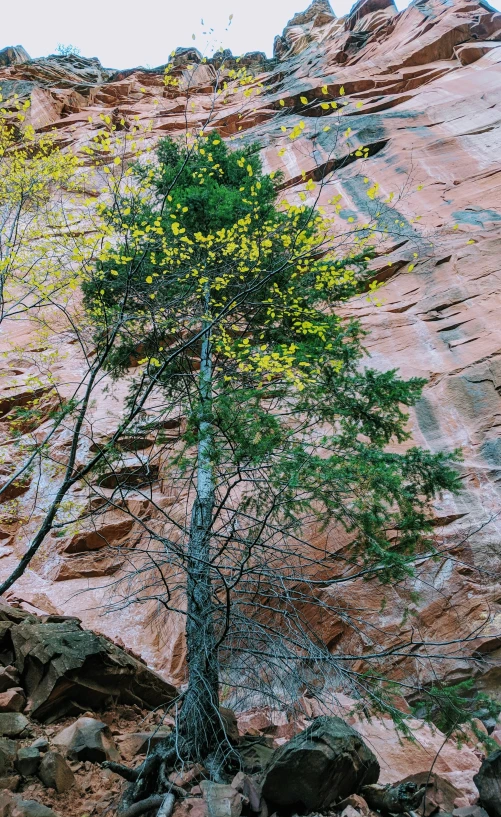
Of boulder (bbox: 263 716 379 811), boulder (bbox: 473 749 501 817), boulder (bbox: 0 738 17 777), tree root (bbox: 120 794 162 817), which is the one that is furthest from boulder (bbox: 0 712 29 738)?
boulder (bbox: 473 749 501 817)

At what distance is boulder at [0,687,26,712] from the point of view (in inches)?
235

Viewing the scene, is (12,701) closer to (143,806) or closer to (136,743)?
(136,743)

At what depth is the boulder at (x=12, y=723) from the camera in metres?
5.64

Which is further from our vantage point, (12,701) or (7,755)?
(12,701)

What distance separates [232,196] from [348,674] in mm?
8613

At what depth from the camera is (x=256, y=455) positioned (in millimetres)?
5121

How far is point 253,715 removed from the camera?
7.52m

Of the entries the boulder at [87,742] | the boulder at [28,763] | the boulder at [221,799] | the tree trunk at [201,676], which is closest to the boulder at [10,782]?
the boulder at [28,763]

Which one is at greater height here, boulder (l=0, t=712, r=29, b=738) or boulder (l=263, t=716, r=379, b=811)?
boulder (l=0, t=712, r=29, b=738)

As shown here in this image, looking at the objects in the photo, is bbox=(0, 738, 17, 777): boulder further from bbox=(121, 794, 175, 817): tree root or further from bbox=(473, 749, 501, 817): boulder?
bbox=(473, 749, 501, 817): boulder

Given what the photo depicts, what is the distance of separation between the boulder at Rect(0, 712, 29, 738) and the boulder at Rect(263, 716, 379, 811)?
→ 2697mm

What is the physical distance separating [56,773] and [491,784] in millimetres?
4058

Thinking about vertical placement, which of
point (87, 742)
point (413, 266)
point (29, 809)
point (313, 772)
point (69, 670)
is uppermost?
point (413, 266)

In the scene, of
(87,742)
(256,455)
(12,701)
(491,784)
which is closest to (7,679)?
(12,701)
